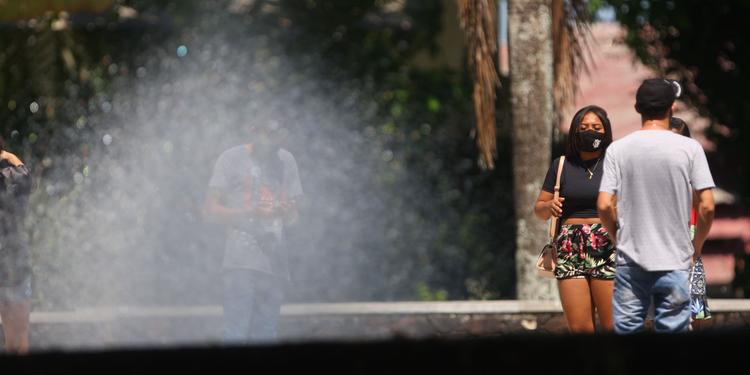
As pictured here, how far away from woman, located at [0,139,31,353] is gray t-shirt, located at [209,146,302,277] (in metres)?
1.23

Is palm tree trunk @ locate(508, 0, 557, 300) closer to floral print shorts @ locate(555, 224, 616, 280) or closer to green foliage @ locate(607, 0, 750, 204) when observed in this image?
green foliage @ locate(607, 0, 750, 204)

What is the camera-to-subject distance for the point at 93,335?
10.5 metres

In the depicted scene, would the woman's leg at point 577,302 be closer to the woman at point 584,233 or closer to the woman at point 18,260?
the woman at point 584,233

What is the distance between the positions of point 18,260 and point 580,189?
351 cm

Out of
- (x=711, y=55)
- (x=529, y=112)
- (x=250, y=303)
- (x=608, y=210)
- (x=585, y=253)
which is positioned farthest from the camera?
(x=711, y=55)

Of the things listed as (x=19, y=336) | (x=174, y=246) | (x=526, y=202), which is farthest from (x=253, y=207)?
(x=174, y=246)

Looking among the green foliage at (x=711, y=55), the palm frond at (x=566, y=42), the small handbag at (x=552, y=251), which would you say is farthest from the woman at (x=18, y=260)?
the green foliage at (x=711, y=55)

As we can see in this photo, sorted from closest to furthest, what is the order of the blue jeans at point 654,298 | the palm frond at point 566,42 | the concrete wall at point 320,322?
the blue jeans at point 654,298, the concrete wall at point 320,322, the palm frond at point 566,42

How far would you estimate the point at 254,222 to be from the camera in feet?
25.6

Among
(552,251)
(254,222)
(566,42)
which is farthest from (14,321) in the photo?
(566,42)

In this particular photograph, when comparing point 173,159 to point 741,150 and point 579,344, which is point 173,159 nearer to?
point 741,150

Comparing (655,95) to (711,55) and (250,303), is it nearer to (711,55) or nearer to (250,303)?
(250,303)

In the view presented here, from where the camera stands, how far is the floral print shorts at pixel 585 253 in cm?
678

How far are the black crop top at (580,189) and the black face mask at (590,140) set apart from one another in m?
0.11
